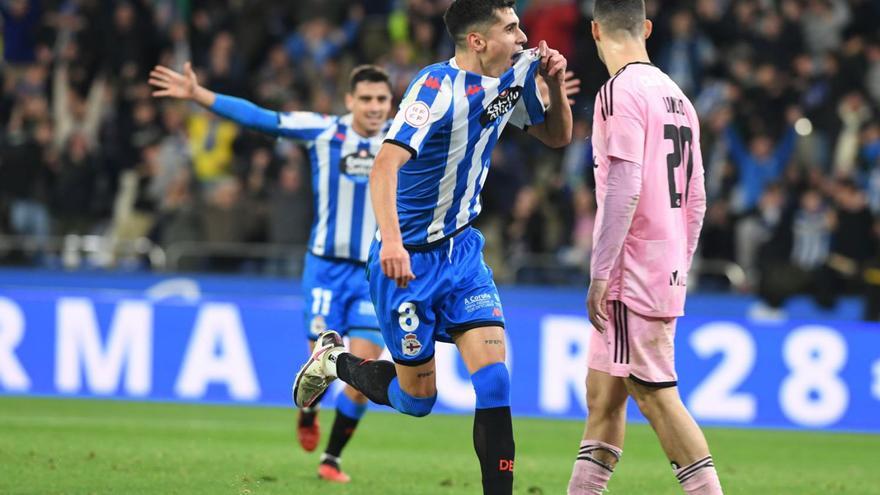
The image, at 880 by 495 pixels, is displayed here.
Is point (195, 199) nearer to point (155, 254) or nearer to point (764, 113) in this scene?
point (155, 254)

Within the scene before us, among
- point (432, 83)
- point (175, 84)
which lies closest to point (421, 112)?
point (432, 83)

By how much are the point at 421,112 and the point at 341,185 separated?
135 inches

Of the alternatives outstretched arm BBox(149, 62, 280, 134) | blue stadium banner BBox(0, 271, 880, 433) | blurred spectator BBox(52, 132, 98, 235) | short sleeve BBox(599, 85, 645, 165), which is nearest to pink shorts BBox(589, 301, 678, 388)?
short sleeve BBox(599, 85, 645, 165)

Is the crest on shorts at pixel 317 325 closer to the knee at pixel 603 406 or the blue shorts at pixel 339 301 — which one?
the blue shorts at pixel 339 301

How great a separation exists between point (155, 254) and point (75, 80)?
148 inches

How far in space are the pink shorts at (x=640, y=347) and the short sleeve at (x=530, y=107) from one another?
3.90 feet

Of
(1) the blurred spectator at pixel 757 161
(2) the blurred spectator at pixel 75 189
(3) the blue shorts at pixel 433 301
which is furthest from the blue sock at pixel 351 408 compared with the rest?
(2) the blurred spectator at pixel 75 189

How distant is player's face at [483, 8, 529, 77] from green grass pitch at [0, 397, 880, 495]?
116 inches

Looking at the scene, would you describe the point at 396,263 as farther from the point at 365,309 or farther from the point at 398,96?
the point at 398,96

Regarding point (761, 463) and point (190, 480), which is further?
point (761, 463)

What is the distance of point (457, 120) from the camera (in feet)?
23.0

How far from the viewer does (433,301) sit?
7.07m

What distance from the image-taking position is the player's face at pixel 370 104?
10.1 m

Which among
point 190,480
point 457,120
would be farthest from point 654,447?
point 457,120
